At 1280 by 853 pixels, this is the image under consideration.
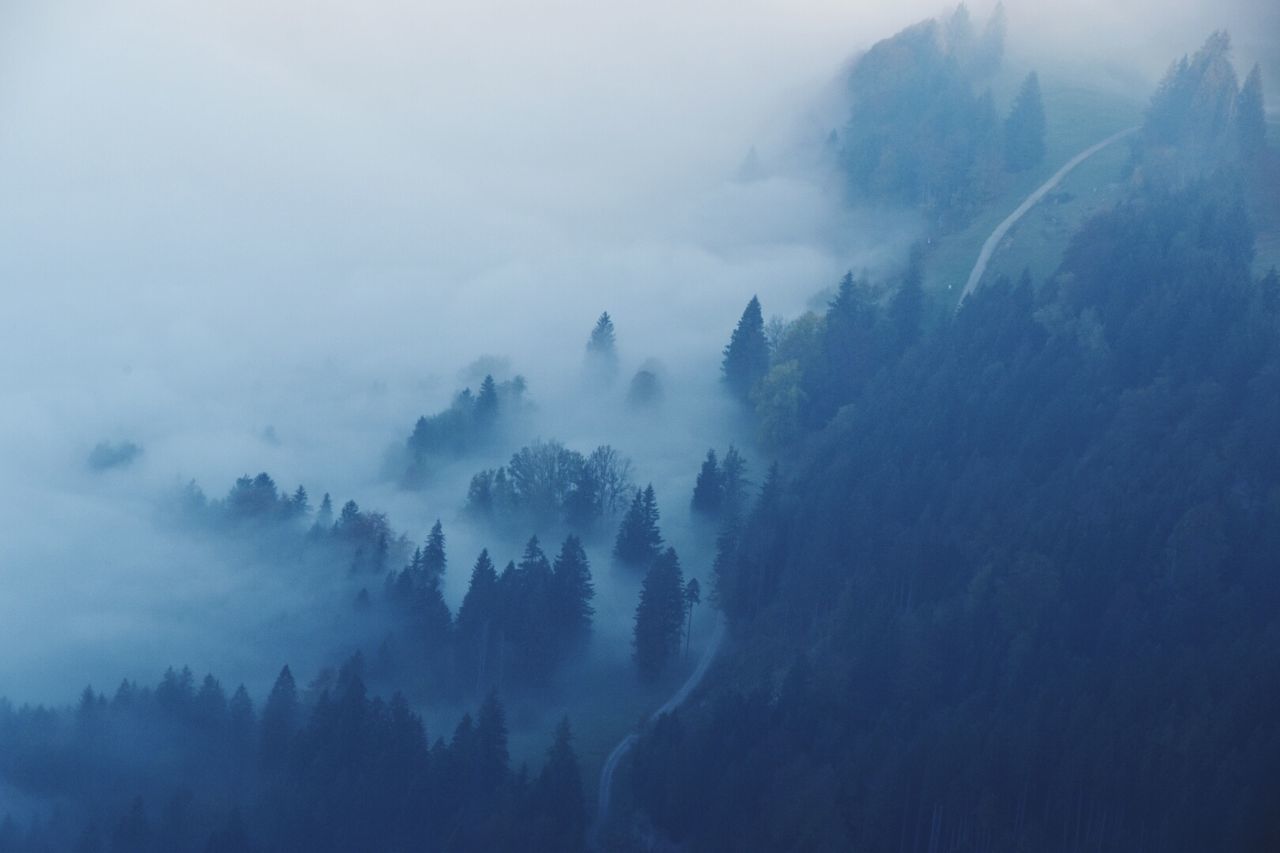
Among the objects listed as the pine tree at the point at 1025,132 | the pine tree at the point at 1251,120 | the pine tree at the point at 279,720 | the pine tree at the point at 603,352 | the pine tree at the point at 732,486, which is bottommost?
the pine tree at the point at 279,720

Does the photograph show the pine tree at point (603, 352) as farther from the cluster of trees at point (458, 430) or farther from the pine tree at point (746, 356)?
the pine tree at point (746, 356)

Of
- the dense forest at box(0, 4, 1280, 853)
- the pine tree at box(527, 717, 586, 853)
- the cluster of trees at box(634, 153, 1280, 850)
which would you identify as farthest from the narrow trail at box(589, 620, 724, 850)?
the cluster of trees at box(634, 153, 1280, 850)

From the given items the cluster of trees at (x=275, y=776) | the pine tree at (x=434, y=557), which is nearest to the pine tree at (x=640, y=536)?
the pine tree at (x=434, y=557)

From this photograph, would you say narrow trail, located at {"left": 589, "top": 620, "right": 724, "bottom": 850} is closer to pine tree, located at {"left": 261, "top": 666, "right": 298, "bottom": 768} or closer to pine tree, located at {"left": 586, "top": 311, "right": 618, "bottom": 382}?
pine tree, located at {"left": 261, "top": 666, "right": 298, "bottom": 768}

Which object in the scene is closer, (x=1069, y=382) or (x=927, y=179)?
(x=1069, y=382)

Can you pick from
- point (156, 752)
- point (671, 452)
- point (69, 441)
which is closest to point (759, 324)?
point (671, 452)

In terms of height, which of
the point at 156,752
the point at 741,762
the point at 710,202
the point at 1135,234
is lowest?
the point at 741,762

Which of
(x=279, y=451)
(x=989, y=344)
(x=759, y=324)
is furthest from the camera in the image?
(x=279, y=451)

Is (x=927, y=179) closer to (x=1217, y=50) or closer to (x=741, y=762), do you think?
(x=1217, y=50)
